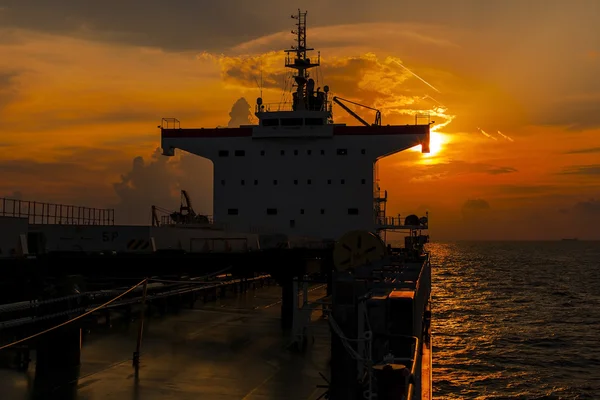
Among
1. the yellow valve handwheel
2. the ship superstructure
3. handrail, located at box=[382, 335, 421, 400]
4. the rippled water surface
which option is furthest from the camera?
the ship superstructure

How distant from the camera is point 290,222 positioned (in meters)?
41.2

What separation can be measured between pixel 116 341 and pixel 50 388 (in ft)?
20.0

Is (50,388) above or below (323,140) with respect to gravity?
below

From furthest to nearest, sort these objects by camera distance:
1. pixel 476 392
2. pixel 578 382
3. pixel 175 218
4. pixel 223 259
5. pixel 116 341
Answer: pixel 175 218 → pixel 578 382 → pixel 476 392 → pixel 223 259 → pixel 116 341

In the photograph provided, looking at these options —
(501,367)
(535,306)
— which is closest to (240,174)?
(501,367)

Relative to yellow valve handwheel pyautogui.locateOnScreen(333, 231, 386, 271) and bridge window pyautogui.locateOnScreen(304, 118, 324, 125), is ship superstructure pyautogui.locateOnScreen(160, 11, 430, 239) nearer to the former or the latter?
bridge window pyautogui.locateOnScreen(304, 118, 324, 125)

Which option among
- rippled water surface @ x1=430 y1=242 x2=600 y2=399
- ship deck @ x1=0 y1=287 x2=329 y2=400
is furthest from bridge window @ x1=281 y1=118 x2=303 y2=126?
ship deck @ x1=0 y1=287 x2=329 y2=400

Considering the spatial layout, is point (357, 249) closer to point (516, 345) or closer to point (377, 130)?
point (516, 345)

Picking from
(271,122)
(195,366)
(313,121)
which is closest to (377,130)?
(313,121)

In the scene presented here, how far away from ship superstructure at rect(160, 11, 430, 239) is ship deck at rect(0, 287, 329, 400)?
16.7 meters

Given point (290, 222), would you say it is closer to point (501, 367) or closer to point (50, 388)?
point (501, 367)

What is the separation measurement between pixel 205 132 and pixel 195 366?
96.1 feet

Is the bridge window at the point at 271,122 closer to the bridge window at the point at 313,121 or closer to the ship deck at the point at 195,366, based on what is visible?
the bridge window at the point at 313,121

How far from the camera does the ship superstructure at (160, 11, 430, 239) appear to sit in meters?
41.0
